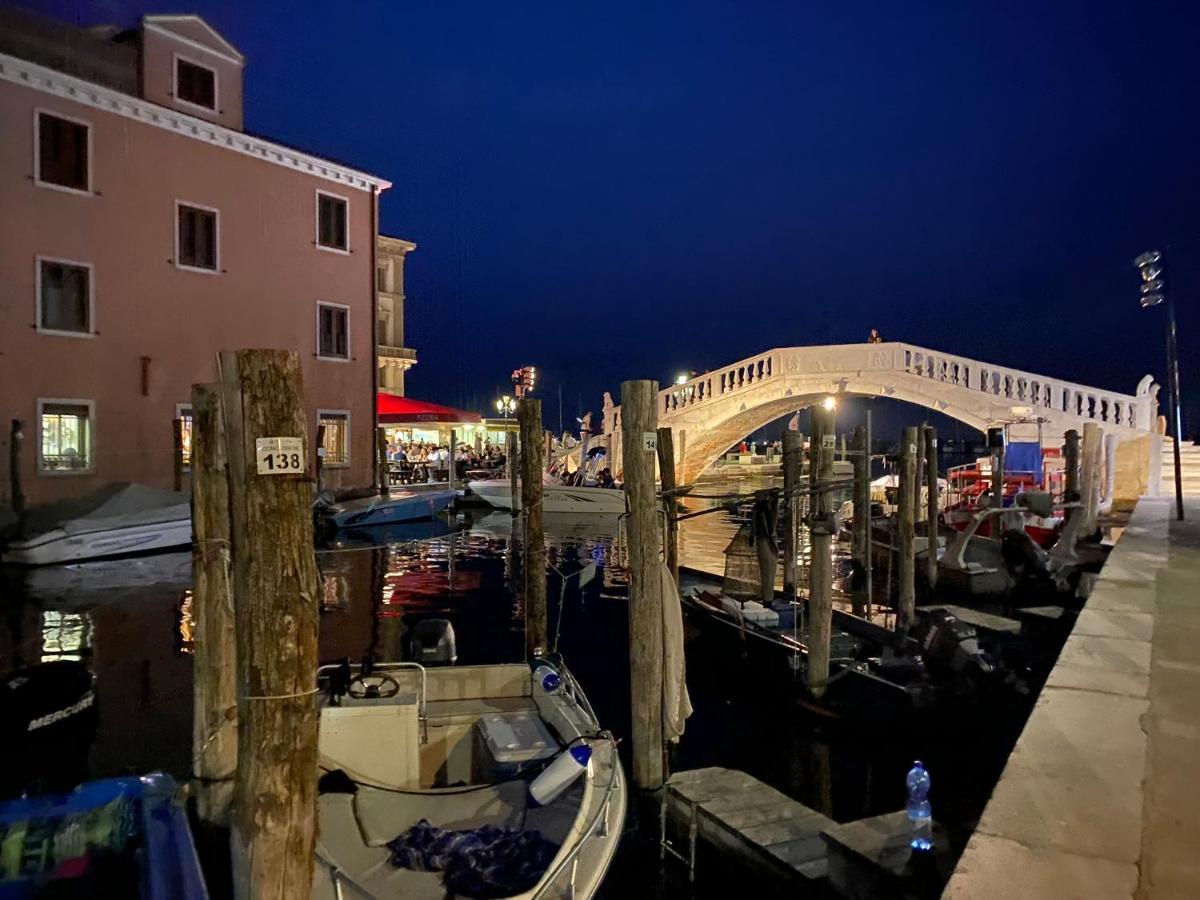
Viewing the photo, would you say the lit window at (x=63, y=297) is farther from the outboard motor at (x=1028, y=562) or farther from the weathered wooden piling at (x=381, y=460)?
the outboard motor at (x=1028, y=562)

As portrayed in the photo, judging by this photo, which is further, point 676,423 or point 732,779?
point 676,423

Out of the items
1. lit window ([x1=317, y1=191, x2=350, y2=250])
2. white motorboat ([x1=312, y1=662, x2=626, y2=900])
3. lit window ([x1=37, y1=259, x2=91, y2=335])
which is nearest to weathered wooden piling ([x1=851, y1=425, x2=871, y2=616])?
white motorboat ([x1=312, y1=662, x2=626, y2=900])

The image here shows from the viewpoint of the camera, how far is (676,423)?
27.6 m

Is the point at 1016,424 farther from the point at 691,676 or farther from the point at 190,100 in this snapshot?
the point at 190,100

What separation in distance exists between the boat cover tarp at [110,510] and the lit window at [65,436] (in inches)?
32.5

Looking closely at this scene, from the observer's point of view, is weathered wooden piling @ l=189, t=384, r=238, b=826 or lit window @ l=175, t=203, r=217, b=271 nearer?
weathered wooden piling @ l=189, t=384, r=238, b=826

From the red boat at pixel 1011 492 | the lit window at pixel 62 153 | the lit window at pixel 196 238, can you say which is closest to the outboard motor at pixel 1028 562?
the red boat at pixel 1011 492

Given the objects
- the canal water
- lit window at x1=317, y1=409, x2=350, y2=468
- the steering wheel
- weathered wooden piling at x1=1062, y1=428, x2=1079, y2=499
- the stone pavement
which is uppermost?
lit window at x1=317, y1=409, x2=350, y2=468

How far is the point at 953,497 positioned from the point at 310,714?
21.9 meters

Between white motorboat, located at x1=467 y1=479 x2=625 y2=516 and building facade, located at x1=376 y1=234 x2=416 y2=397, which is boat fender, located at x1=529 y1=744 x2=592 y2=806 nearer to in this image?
white motorboat, located at x1=467 y1=479 x2=625 y2=516

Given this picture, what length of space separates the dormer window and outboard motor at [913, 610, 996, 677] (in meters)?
17.5

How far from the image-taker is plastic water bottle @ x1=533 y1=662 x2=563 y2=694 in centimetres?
576

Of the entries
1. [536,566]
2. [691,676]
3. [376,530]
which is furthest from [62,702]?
[376,530]

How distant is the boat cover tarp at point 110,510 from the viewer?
14.6 metres
